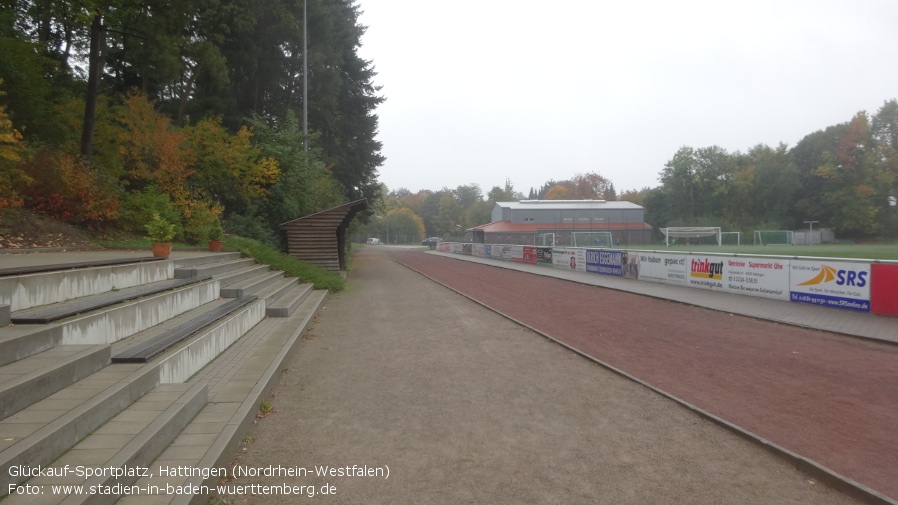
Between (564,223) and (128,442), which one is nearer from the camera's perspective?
(128,442)

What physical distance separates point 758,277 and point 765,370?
30.0ft

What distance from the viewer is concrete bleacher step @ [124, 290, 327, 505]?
4039mm

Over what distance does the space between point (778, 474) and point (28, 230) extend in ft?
44.9

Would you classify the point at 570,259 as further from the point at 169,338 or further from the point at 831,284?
→ the point at 169,338

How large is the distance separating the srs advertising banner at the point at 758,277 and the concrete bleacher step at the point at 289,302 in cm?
1280

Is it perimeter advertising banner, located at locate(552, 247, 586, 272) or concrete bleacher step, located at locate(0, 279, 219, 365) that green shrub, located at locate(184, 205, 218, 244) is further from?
perimeter advertising banner, located at locate(552, 247, 586, 272)

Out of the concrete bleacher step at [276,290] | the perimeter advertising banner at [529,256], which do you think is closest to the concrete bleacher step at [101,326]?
the concrete bleacher step at [276,290]

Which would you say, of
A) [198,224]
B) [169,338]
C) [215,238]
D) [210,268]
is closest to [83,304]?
[169,338]

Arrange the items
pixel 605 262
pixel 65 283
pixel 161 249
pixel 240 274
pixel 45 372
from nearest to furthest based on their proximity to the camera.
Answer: pixel 45 372 → pixel 65 283 → pixel 161 249 → pixel 240 274 → pixel 605 262

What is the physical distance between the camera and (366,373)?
8039 millimetres

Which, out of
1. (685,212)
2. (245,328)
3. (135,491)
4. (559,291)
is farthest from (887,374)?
(685,212)

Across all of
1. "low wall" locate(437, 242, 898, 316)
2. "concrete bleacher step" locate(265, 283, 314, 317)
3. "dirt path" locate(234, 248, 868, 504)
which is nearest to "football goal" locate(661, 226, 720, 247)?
"low wall" locate(437, 242, 898, 316)

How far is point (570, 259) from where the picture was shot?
98.5ft

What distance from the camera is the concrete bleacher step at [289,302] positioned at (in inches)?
469
